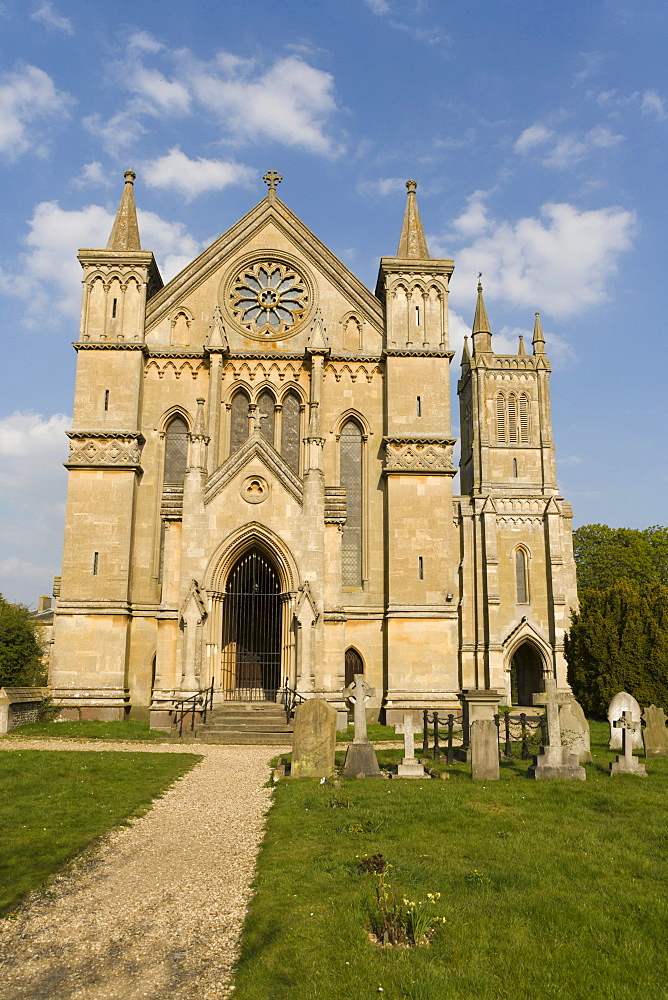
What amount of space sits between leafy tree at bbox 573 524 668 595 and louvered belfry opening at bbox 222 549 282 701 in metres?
34.2

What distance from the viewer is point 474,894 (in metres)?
6.52

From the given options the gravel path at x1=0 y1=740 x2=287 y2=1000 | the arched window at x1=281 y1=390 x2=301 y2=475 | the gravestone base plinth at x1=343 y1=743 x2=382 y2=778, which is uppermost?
the arched window at x1=281 y1=390 x2=301 y2=475

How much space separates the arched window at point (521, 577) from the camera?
156 feet

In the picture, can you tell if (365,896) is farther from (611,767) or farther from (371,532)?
(371,532)

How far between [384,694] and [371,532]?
214 inches

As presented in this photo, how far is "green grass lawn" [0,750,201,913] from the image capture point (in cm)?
791

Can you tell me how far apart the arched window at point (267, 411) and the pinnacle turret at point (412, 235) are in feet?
23.6

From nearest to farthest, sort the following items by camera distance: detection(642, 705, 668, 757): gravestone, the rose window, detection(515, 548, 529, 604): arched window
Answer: detection(642, 705, 668, 757): gravestone < the rose window < detection(515, 548, 529, 604): arched window

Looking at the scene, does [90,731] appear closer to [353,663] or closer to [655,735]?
[353,663]

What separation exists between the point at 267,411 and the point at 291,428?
105 cm

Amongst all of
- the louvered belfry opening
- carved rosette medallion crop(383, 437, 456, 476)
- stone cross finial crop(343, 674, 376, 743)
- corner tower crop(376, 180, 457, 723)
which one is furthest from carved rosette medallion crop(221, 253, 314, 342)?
stone cross finial crop(343, 674, 376, 743)

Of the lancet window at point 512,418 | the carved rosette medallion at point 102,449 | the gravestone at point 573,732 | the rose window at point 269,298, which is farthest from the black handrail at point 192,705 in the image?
the lancet window at point 512,418

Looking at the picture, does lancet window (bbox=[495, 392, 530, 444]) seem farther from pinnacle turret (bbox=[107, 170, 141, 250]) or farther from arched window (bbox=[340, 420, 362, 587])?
pinnacle turret (bbox=[107, 170, 141, 250])

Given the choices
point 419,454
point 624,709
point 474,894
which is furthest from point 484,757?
point 419,454
